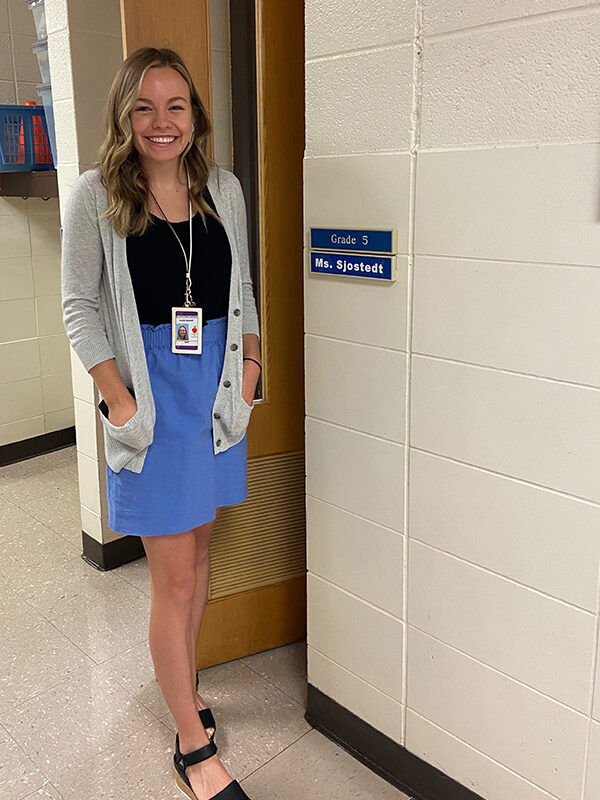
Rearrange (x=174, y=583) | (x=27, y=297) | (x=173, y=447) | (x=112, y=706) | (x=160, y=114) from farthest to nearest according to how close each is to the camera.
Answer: (x=27, y=297) < (x=112, y=706) < (x=174, y=583) < (x=173, y=447) < (x=160, y=114)

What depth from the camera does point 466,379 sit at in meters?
1.56

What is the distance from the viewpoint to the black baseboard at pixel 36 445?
406cm

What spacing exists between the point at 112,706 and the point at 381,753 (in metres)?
0.81

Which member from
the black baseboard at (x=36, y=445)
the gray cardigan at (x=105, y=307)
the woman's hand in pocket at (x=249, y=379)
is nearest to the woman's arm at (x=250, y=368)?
the woman's hand in pocket at (x=249, y=379)

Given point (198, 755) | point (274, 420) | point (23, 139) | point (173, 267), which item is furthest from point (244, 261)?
point (23, 139)

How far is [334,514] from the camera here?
76.5 inches

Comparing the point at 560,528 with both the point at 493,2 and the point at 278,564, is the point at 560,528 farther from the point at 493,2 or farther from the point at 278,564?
the point at 278,564

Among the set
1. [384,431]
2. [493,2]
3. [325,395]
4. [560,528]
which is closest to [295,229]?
[325,395]

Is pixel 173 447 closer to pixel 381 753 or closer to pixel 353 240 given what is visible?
pixel 353 240

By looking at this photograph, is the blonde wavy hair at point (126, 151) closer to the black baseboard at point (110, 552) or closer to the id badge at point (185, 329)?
the id badge at point (185, 329)

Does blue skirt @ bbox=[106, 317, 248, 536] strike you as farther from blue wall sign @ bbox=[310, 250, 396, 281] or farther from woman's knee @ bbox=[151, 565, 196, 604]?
blue wall sign @ bbox=[310, 250, 396, 281]

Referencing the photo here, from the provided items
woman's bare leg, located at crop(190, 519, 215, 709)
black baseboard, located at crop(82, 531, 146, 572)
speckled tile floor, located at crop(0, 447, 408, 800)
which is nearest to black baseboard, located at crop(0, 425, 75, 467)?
speckled tile floor, located at crop(0, 447, 408, 800)

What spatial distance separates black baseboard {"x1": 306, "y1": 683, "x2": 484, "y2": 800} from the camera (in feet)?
5.90

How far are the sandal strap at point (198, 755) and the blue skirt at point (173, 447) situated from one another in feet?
1.89
